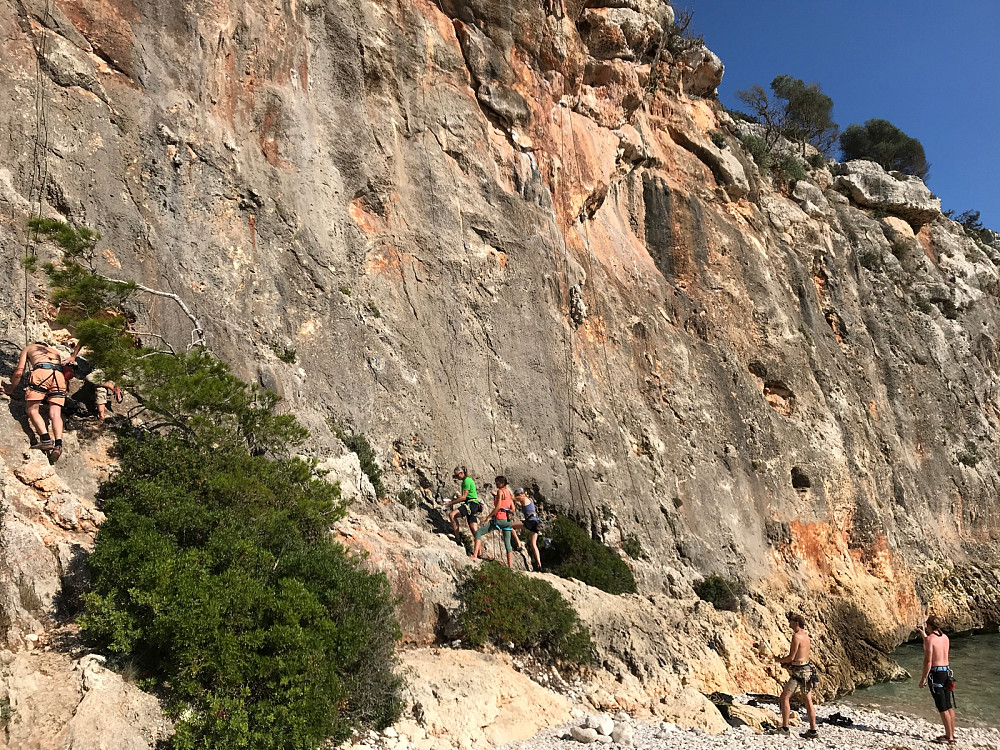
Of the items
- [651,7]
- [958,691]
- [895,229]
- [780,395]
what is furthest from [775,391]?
[895,229]

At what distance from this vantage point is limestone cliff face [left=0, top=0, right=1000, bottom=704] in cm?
1178

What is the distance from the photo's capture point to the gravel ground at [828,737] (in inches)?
347

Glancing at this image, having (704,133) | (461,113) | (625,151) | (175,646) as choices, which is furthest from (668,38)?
(175,646)

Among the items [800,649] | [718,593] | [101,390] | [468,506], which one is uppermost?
[101,390]

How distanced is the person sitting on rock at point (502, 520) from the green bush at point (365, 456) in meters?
1.83

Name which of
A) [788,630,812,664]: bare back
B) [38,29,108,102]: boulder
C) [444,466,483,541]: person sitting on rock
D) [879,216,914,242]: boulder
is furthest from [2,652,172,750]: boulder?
[879,216,914,242]: boulder

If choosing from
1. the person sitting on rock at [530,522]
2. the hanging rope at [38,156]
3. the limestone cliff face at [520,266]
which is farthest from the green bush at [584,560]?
the hanging rope at [38,156]

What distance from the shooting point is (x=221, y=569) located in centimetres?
717

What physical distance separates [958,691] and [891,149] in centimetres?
4136

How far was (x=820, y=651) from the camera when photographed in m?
16.0

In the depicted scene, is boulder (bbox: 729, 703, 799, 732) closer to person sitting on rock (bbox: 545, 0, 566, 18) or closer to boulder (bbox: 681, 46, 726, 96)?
person sitting on rock (bbox: 545, 0, 566, 18)

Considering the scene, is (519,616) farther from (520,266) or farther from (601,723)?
(520,266)

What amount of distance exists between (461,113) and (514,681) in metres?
13.2

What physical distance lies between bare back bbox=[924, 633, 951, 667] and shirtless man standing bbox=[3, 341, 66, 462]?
40.8 ft
